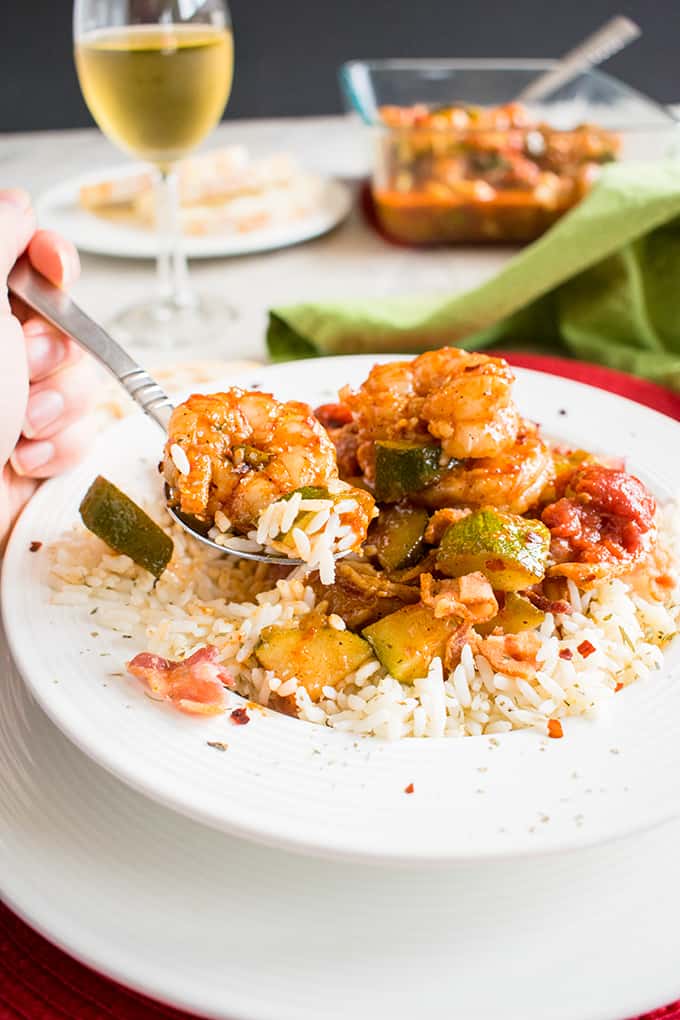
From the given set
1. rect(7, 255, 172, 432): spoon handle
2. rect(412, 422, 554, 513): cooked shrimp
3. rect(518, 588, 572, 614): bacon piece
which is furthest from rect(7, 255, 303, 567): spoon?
rect(518, 588, 572, 614): bacon piece

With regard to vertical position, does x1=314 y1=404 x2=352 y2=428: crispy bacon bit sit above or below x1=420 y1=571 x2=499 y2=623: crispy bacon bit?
below

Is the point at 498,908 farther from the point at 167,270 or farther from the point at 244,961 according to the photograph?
the point at 167,270

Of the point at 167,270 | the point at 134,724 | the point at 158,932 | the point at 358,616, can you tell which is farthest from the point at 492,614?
the point at 167,270

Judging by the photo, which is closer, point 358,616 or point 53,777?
point 53,777

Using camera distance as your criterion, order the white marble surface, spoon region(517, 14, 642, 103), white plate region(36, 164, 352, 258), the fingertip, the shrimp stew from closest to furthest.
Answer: the shrimp stew
the fingertip
the white marble surface
white plate region(36, 164, 352, 258)
spoon region(517, 14, 642, 103)

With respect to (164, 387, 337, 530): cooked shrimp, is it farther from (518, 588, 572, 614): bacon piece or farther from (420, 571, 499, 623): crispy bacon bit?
(518, 588, 572, 614): bacon piece

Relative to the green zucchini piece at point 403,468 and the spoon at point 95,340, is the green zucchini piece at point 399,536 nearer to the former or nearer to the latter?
the green zucchini piece at point 403,468
